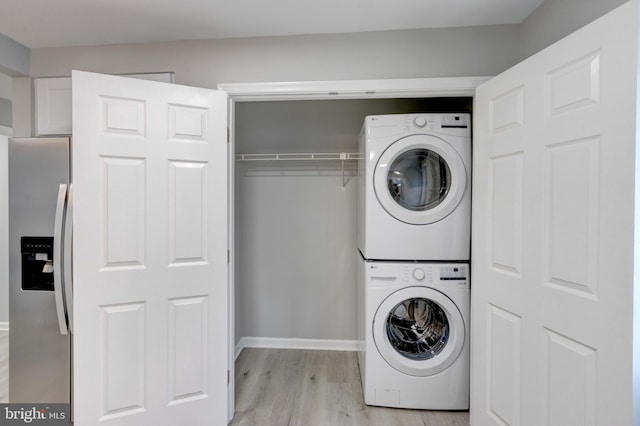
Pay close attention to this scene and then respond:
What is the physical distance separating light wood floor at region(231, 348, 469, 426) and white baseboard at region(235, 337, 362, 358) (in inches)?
2.3

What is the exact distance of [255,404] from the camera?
2123 mm

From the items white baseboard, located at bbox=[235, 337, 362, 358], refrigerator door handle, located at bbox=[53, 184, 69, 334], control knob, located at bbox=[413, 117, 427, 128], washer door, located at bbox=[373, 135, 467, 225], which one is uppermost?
control knob, located at bbox=[413, 117, 427, 128]

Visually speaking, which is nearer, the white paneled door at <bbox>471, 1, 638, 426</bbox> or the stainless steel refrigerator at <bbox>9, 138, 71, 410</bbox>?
the white paneled door at <bbox>471, 1, 638, 426</bbox>

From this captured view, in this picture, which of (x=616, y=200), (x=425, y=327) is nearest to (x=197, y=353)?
(x=425, y=327)

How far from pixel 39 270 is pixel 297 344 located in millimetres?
2098

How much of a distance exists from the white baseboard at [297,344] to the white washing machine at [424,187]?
135 centimetres

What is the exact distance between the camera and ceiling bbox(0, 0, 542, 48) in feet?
5.32

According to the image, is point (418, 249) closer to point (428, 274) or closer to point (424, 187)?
point (428, 274)

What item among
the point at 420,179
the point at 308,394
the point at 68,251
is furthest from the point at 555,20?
the point at 68,251

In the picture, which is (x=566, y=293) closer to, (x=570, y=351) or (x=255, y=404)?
(x=570, y=351)

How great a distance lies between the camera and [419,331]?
2123 mm

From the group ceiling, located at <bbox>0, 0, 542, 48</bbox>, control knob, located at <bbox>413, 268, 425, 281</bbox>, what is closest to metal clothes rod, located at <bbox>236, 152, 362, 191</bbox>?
ceiling, located at <bbox>0, 0, 542, 48</bbox>

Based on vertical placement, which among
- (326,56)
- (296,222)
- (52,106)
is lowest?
(296,222)

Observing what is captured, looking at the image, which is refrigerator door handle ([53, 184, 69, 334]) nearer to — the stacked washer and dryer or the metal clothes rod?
the metal clothes rod
